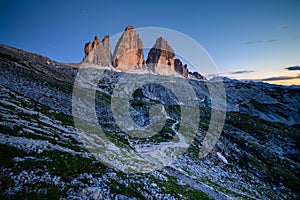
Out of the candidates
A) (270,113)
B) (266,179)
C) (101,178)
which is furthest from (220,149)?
(270,113)

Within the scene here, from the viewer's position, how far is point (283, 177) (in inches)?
2013

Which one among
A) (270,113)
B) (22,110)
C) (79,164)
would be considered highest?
(22,110)

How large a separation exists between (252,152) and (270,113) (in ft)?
502

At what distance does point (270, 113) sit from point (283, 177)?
544 feet

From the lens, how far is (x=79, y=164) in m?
17.2

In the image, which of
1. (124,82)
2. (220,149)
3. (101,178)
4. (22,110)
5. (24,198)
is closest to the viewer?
(24,198)

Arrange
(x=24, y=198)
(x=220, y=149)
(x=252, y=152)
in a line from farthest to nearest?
(x=252, y=152)
(x=220, y=149)
(x=24, y=198)

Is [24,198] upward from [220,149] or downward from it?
upward

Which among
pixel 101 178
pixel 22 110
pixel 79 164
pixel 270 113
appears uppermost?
pixel 22 110

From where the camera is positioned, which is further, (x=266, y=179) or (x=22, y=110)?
(x=266, y=179)

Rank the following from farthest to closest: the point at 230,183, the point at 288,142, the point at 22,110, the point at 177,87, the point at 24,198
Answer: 1. the point at 177,87
2. the point at 288,142
3. the point at 230,183
4. the point at 22,110
5. the point at 24,198

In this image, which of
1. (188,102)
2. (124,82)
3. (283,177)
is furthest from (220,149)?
(124,82)

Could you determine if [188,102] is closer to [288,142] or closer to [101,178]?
[288,142]

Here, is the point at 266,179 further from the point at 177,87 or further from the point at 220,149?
the point at 177,87
